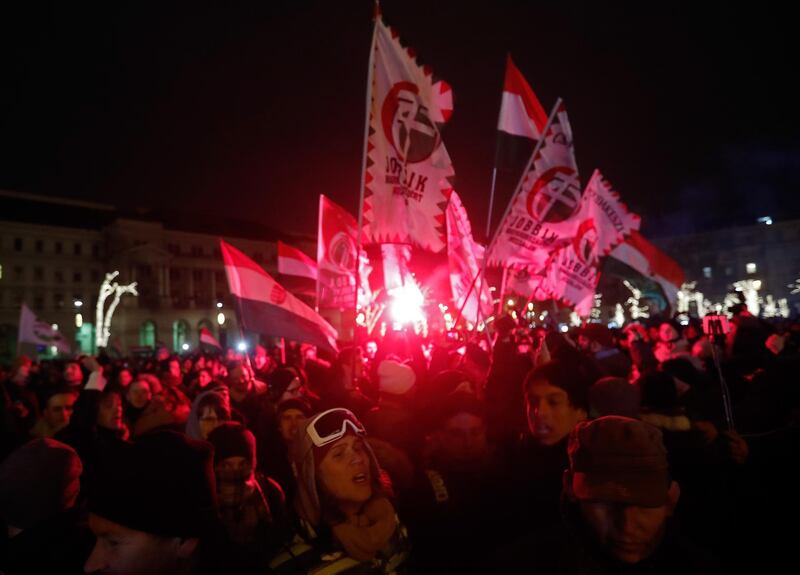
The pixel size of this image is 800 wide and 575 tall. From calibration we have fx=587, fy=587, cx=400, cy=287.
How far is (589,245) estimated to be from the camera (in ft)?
33.3

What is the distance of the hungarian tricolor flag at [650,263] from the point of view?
11.7 metres

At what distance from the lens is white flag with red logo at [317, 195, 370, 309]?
9.64m

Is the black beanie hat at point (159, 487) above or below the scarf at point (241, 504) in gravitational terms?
above

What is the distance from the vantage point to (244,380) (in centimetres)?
771

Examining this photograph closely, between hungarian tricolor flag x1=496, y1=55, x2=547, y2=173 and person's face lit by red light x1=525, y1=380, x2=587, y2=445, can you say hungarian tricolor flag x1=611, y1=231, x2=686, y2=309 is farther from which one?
person's face lit by red light x1=525, y1=380, x2=587, y2=445

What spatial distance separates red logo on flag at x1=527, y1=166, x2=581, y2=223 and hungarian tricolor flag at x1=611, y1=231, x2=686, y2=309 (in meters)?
4.42

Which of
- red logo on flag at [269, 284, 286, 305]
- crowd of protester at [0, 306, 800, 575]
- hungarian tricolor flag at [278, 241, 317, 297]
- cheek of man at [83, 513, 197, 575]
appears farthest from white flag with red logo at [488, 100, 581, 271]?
cheek of man at [83, 513, 197, 575]

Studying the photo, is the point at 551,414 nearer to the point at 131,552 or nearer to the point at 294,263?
the point at 131,552

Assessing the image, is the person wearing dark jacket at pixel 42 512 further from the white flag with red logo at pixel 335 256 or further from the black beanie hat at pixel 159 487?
the white flag with red logo at pixel 335 256

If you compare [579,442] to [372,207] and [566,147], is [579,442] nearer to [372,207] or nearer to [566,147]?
[372,207]

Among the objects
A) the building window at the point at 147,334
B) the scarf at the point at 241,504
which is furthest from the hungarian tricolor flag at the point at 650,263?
the building window at the point at 147,334

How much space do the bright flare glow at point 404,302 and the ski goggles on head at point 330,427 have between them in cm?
871

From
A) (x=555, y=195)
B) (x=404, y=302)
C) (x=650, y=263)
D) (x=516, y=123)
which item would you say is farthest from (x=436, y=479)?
(x=650, y=263)

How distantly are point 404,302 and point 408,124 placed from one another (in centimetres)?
542
